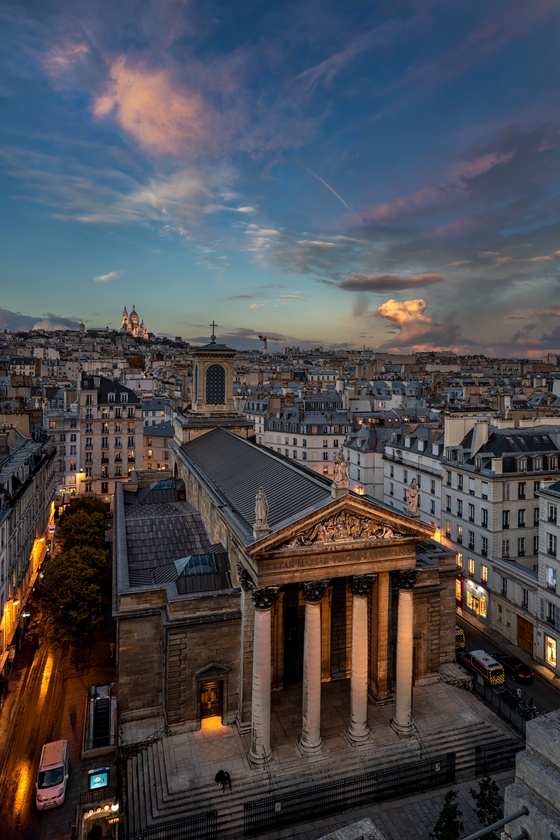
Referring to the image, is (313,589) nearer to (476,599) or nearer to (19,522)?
(476,599)

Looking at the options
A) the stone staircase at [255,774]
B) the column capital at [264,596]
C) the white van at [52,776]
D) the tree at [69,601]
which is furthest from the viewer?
the tree at [69,601]

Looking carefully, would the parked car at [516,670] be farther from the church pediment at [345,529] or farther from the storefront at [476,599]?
the church pediment at [345,529]

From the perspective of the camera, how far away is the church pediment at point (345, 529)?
23.8 metres

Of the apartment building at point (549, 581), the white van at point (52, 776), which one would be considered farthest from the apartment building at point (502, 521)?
the white van at point (52, 776)

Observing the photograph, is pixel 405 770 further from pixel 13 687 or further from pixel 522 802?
pixel 13 687

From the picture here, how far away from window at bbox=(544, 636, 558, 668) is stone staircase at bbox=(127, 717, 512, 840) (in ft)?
41.5

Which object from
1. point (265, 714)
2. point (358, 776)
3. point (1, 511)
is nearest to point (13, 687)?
point (1, 511)

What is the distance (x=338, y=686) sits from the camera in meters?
31.7

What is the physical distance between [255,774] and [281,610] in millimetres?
8514

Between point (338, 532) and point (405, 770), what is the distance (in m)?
12.1

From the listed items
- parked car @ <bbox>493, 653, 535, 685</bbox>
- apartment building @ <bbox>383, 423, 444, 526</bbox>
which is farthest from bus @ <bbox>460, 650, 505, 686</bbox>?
apartment building @ <bbox>383, 423, 444, 526</bbox>

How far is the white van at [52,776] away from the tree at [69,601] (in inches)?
376

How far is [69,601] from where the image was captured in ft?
124

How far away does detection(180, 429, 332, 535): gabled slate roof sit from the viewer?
26.6 metres
